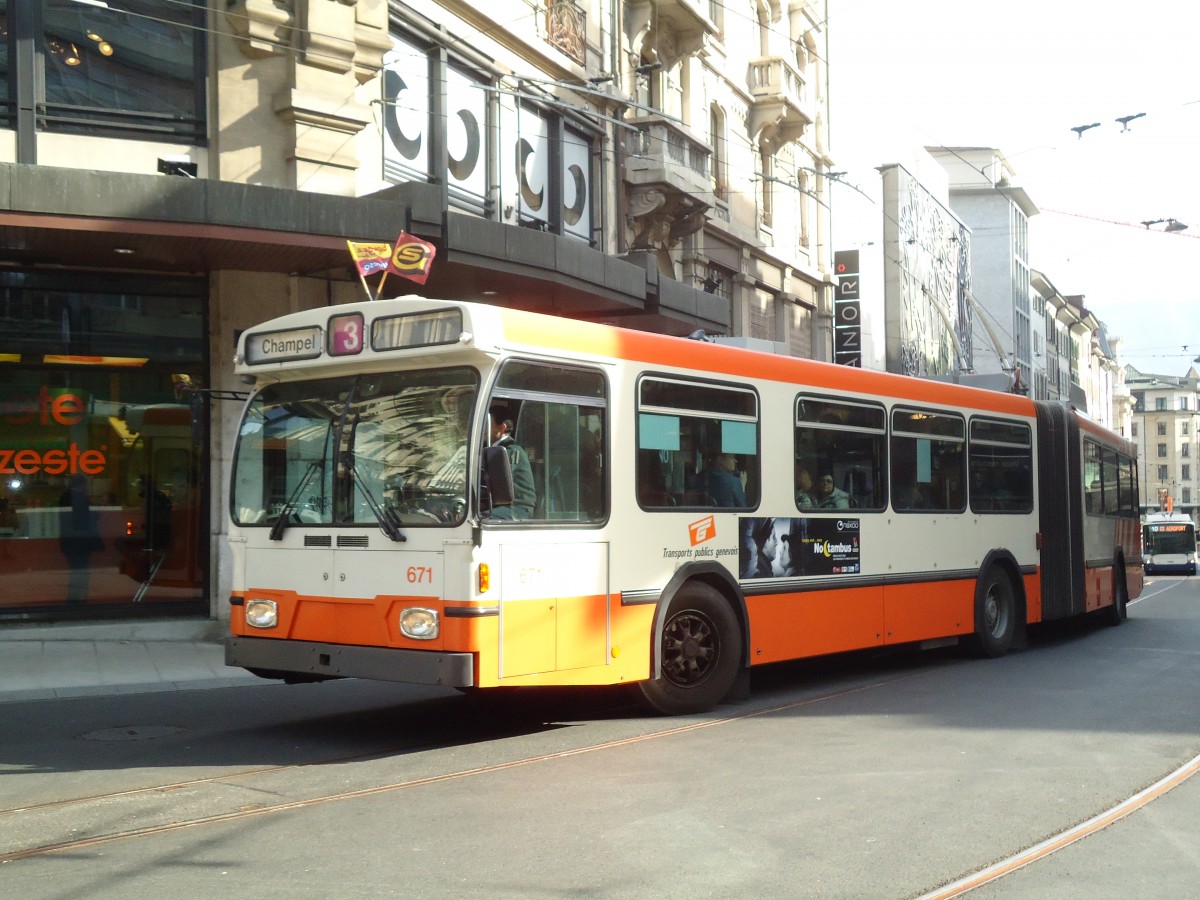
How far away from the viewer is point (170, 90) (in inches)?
621

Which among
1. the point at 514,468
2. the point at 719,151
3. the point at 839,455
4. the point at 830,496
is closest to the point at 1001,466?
the point at 839,455

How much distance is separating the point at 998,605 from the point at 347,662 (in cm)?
820

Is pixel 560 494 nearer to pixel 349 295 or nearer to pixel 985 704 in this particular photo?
pixel 985 704

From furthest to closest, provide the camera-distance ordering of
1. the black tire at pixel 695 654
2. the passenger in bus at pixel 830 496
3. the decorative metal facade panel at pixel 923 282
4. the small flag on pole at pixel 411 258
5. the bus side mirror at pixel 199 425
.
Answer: the decorative metal facade panel at pixel 923 282 < the bus side mirror at pixel 199 425 < the small flag on pole at pixel 411 258 < the passenger in bus at pixel 830 496 < the black tire at pixel 695 654

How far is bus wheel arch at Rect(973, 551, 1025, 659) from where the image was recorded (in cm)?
1338

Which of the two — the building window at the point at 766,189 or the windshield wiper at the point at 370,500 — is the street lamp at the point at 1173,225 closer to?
the building window at the point at 766,189

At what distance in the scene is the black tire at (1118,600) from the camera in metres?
17.8

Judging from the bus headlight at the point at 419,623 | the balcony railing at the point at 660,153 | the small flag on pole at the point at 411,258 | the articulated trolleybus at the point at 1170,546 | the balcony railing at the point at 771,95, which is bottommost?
the articulated trolleybus at the point at 1170,546

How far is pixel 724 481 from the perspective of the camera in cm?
991

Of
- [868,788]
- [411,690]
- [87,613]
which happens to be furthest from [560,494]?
[87,613]

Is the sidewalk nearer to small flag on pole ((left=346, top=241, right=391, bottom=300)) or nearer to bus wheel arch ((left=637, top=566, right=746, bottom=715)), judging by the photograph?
small flag on pole ((left=346, top=241, right=391, bottom=300))

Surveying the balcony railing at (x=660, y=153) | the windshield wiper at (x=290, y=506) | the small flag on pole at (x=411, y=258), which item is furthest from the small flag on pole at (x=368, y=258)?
the balcony railing at (x=660, y=153)

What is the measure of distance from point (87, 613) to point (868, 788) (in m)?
11.2

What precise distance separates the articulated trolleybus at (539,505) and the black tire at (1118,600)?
7563mm
